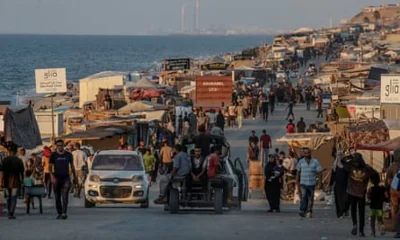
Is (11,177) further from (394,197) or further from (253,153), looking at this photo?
(253,153)

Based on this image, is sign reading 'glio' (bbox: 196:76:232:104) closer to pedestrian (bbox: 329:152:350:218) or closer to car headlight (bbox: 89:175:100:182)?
car headlight (bbox: 89:175:100:182)

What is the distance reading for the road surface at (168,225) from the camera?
16.5 meters

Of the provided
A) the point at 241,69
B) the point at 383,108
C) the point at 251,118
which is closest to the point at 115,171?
the point at 383,108

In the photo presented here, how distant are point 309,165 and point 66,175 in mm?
4279

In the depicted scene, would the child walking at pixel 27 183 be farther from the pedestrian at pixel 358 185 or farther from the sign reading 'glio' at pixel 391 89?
the sign reading 'glio' at pixel 391 89

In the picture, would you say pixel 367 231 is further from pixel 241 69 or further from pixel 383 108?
pixel 241 69

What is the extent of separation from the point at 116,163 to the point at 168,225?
4822 mm

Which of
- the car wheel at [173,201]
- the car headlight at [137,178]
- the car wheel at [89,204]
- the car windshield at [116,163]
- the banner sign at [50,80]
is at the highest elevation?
the banner sign at [50,80]

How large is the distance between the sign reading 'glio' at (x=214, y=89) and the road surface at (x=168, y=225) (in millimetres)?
20492

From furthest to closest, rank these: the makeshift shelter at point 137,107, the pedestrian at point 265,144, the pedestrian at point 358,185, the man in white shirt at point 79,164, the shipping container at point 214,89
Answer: the shipping container at point 214,89
the makeshift shelter at point 137,107
the pedestrian at point 265,144
the man in white shirt at point 79,164
the pedestrian at point 358,185

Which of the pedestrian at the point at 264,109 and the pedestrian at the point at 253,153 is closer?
the pedestrian at the point at 253,153

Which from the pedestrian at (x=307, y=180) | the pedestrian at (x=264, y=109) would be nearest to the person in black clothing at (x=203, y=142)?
the pedestrian at (x=307, y=180)

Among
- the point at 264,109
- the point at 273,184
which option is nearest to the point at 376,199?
the point at 273,184

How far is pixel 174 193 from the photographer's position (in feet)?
66.5
